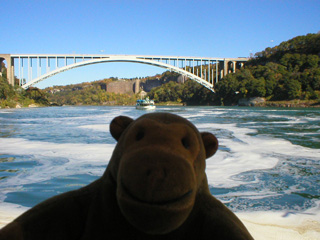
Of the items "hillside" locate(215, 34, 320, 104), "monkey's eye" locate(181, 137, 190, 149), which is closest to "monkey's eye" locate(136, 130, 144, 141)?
"monkey's eye" locate(181, 137, 190, 149)

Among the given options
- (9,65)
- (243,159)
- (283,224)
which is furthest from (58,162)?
(9,65)

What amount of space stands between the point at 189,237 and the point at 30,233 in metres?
0.45

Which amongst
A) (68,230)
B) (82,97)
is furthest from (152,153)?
(82,97)

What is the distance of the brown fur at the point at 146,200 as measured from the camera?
27.7 inches

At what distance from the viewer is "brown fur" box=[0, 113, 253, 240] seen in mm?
704

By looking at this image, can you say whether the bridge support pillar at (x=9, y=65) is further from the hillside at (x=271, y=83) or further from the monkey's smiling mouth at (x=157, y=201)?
the monkey's smiling mouth at (x=157, y=201)

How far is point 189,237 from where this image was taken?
82cm

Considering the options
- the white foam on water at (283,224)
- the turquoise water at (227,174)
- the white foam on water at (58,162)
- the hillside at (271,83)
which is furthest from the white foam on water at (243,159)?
the hillside at (271,83)

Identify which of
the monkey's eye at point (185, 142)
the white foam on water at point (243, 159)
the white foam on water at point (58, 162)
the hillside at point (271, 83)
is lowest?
the white foam on water at point (243, 159)

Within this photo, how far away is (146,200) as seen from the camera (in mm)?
699

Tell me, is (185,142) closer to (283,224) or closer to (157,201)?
(157,201)

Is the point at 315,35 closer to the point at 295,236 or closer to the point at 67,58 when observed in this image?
the point at 67,58

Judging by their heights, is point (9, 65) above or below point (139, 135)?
above

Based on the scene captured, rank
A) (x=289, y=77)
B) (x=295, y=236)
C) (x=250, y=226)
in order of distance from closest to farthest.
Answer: (x=295, y=236) < (x=250, y=226) < (x=289, y=77)
